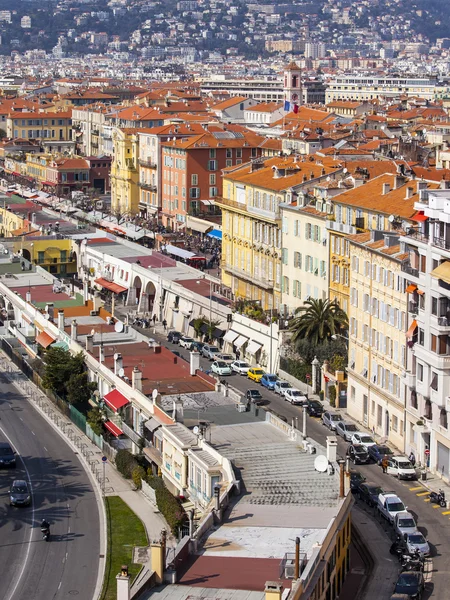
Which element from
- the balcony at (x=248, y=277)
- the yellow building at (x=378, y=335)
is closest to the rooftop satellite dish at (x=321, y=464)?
the yellow building at (x=378, y=335)

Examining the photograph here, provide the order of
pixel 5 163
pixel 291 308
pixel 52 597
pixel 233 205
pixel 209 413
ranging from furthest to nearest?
1. pixel 5 163
2. pixel 233 205
3. pixel 291 308
4. pixel 209 413
5. pixel 52 597

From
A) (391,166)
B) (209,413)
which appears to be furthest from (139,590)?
(391,166)

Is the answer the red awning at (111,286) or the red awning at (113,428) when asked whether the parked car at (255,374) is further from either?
the red awning at (111,286)

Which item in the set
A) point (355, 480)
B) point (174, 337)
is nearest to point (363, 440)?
point (355, 480)

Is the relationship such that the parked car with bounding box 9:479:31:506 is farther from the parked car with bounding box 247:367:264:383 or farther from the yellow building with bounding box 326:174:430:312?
the yellow building with bounding box 326:174:430:312

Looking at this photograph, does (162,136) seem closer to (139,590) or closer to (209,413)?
(209,413)

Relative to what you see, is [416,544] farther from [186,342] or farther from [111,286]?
[111,286]
